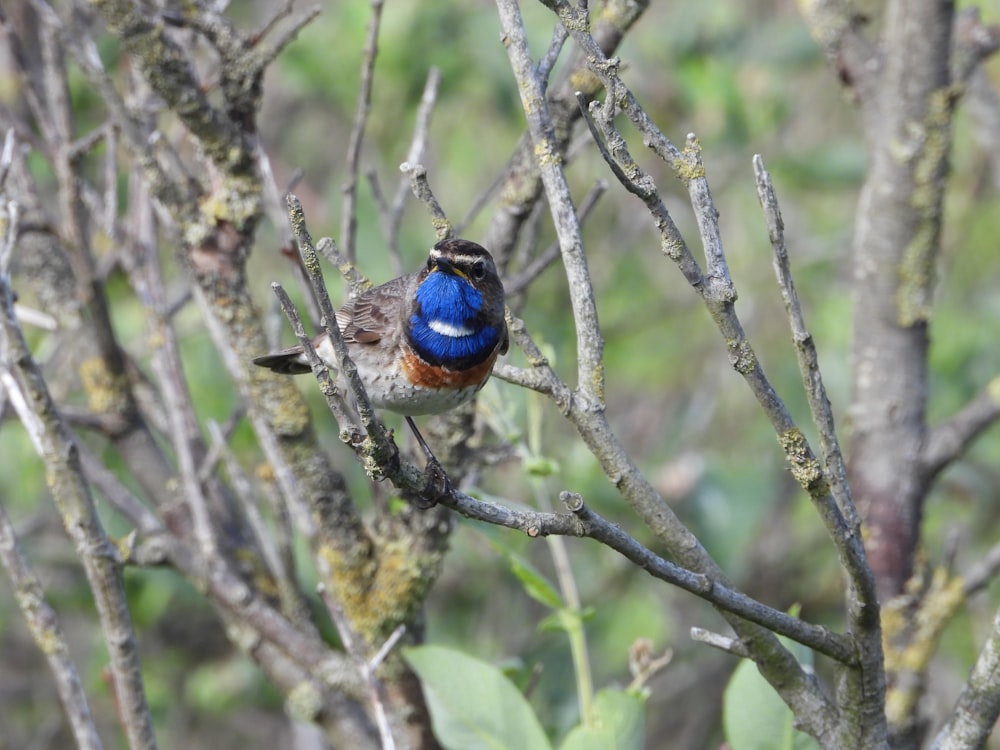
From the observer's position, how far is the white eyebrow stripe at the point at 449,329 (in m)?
2.99

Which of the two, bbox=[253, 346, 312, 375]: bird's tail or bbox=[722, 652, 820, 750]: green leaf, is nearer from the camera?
bbox=[722, 652, 820, 750]: green leaf

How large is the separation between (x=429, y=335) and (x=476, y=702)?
916mm

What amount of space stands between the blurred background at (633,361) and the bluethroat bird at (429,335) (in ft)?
4.82

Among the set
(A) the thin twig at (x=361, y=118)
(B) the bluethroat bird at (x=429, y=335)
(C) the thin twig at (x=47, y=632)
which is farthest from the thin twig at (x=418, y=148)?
(C) the thin twig at (x=47, y=632)

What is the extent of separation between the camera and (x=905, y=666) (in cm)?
318

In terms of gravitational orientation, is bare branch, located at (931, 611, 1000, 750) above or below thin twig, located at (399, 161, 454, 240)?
below

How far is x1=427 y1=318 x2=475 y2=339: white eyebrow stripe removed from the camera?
9.80 feet

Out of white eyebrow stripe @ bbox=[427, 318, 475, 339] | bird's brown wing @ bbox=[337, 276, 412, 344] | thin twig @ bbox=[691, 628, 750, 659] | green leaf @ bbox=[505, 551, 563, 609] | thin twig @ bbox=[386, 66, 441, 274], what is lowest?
thin twig @ bbox=[691, 628, 750, 659]

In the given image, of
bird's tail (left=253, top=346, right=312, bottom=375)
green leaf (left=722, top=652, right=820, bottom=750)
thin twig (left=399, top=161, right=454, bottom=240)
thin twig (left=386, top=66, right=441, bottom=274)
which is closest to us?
thin twig (left=399, top=161, right=454, bottom=240)

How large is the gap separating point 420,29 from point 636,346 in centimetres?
193

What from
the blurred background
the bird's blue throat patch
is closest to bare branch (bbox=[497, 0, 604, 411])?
the bird's blue throat patch

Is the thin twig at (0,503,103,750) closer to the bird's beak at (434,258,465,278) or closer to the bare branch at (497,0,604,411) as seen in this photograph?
the bird's beak at (434,258,465,278)

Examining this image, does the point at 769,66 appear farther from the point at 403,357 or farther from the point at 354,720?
the point at 354,720

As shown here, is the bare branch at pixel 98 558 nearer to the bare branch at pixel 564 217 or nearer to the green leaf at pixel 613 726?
the green leaf at pixel 613 726
